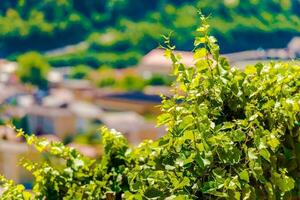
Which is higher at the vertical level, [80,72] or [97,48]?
[97,48]

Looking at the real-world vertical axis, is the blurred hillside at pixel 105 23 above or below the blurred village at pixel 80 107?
above

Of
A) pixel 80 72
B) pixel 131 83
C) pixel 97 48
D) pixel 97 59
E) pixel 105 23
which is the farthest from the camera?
pixel 105 23

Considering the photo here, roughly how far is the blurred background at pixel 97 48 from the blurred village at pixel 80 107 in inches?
2.0

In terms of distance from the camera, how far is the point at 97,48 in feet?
144

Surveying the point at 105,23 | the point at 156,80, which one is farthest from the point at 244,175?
the point at 105,23

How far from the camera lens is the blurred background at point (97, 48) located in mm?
28609

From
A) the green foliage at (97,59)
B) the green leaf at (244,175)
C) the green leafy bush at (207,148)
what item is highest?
the green foliage at (97,59)

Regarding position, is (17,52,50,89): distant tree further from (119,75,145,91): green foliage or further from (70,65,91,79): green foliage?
(119,75,145,91): green foliage

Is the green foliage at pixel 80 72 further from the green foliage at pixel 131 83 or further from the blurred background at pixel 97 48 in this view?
the green foliage at pixel 131 83

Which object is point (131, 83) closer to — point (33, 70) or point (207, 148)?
point (33, 70)

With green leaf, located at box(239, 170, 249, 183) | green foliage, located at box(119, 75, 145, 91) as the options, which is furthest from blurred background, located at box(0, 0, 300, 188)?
green leaf, located at box(239, 170, 249, 183)

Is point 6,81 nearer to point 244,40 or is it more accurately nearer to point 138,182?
point 244,40

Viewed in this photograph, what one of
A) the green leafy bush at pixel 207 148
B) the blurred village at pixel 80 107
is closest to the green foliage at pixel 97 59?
the blurred village at pixel 80 107

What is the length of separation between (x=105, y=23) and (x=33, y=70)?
8.08 meters
